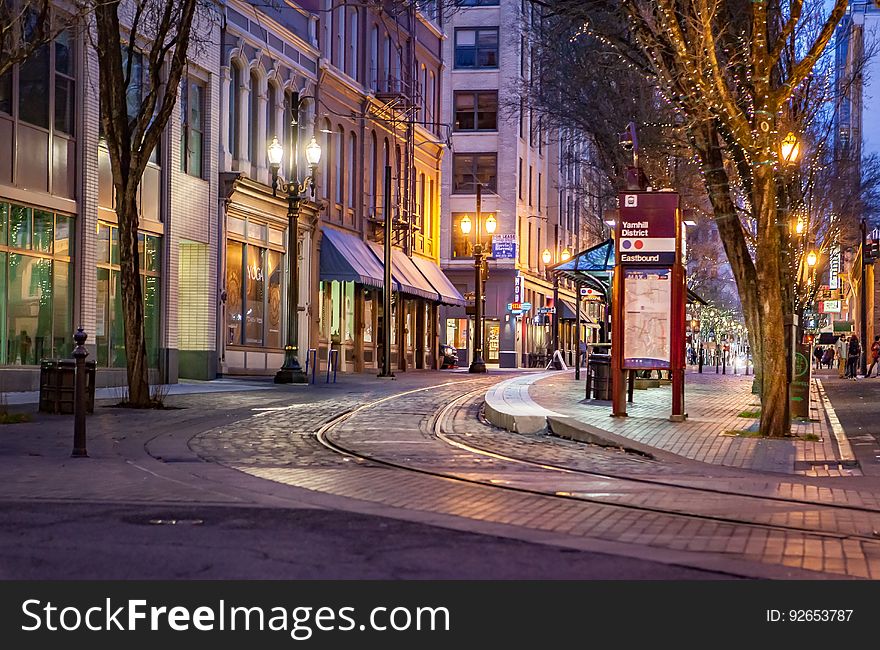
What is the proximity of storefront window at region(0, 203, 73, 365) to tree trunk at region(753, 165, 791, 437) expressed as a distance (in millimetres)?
13620

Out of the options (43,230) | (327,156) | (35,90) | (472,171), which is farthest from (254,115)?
(472,171)

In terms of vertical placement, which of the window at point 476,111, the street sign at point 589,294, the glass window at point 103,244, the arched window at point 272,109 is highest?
the window at point 476,111

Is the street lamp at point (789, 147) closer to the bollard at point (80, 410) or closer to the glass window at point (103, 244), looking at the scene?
the glass window at point (103, 244)

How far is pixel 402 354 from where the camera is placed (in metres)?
49.5

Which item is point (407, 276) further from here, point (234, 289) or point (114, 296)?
point (114, 296)

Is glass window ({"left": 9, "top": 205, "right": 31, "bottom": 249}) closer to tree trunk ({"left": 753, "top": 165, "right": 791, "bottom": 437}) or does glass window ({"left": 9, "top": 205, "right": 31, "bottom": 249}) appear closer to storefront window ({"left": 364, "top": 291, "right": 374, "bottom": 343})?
tree trunk ({"left": 753, "top": 165, "right": 791, "bottom": 437})

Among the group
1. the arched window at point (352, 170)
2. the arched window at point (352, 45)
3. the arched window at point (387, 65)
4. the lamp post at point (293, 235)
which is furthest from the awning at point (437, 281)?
the lamp post at point (293, 235)

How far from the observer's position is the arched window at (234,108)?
3547cm

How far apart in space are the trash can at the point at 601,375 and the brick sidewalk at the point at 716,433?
1.32 ft

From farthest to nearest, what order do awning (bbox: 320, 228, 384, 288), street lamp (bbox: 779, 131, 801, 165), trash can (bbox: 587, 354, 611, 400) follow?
1. awning (bbox: 320, 228, 384, 288)
2. street lamp (bbox: 779, 131, 801, 165)
3. trash can (bbox: 587, 354, 611, 400)

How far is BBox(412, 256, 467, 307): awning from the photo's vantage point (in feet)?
172

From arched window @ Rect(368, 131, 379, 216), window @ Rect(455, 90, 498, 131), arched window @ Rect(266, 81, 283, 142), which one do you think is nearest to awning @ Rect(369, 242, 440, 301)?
arched window @ Rect(368, 131, 379, 216)

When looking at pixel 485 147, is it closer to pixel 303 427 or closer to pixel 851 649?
pixel 303 427

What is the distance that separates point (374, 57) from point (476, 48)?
1020 inches
